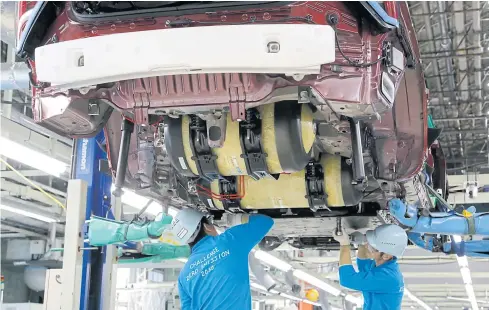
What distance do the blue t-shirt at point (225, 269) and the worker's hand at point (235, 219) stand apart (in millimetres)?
184

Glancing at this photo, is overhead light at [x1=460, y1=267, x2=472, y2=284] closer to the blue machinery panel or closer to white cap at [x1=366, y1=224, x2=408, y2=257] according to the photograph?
white cap at [x1=366, y1=224, x2=408, y2=257]

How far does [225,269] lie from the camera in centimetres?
387

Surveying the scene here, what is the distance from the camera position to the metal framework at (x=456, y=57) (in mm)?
9727

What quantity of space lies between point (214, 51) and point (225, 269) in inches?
78.3

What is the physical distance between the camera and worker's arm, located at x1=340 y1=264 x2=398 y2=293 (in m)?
4.33

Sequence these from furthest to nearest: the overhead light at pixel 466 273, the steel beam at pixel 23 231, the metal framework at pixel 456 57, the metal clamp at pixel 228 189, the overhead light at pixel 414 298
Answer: the overhead light at pixel 414 298 < the steel beam at pixel 23 231 < the overhead light at pixel 466 273 < the metal framework at pixel 456 57 < the metal clamp at pixel 228 189

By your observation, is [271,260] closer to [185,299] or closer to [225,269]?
[185,299]

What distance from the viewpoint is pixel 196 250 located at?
13.2 feet

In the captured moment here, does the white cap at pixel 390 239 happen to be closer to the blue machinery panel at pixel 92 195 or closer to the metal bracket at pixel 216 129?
the metal bracket at pixel 216 129

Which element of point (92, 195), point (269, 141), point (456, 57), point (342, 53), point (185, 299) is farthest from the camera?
point (456, 57)

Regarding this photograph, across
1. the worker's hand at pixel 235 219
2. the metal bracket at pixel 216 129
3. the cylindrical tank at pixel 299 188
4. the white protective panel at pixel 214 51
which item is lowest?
the worker's hand at pixel 235 219

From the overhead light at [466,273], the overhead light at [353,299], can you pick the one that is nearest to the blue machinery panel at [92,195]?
the overhead light at [466,273]

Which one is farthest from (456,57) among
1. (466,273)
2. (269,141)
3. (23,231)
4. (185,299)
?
(23,231)

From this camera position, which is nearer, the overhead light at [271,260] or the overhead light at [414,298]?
the overhead light at [271,260]
